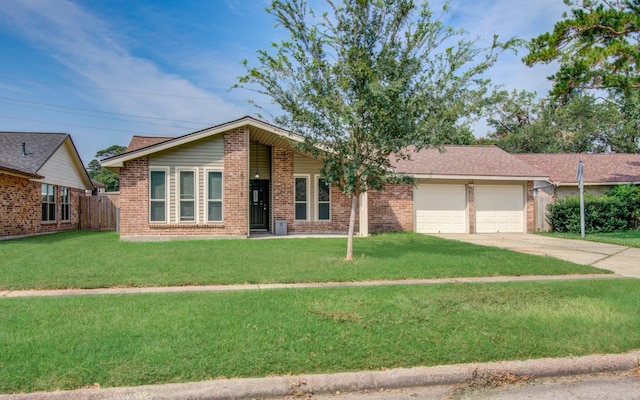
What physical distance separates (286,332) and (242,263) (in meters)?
4.73

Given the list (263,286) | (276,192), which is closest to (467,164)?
(276,192)

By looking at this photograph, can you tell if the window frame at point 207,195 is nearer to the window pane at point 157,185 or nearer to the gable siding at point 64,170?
the window pane at point 157,185

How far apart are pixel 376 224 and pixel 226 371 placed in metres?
14.0

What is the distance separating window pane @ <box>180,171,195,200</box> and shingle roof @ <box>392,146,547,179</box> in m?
8.30

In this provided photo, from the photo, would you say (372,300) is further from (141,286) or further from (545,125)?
(545,125)

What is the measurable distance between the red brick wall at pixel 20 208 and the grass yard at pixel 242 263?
413 cm

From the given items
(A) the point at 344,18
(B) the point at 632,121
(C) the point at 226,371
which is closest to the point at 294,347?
(C) the point at 226,371

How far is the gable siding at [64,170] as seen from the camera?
1889cm

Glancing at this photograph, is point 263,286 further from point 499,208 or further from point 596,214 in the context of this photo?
point 596,214

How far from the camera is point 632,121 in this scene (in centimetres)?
3419

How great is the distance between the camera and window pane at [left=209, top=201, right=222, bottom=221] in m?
14.6

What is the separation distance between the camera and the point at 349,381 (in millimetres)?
3676

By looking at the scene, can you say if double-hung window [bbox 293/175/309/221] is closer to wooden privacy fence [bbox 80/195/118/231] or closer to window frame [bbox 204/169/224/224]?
window frame [bbox 204/169/224/224]

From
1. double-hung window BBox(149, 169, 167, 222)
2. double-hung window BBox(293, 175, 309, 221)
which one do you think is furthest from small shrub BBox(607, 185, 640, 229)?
double-hung window BBox(149, 169, 167, 222)
